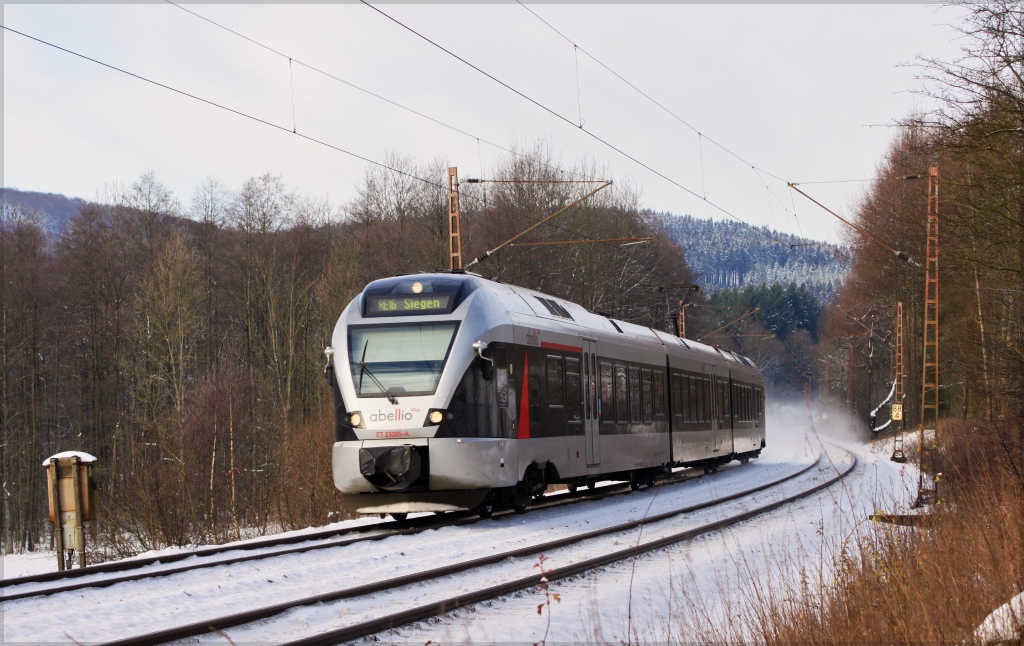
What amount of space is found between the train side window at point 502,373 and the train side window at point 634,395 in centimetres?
580

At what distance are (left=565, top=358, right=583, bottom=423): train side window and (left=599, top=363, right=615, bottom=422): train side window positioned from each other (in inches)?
41.8

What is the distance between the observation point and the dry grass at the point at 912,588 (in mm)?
6031

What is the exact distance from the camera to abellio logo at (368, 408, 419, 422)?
14203mm

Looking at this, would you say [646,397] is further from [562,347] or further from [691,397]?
[562,347]

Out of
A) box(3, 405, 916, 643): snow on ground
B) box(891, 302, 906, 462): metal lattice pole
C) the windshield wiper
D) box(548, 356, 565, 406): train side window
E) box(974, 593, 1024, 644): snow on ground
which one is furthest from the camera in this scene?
box(891, 302, 906, 462): metal lattice pole

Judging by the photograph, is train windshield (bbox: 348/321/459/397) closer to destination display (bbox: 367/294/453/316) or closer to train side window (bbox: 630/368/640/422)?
destination display (bbox: 367/294/453/316)

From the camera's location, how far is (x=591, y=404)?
59.5ft

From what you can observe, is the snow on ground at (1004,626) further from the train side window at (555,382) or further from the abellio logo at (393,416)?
the train side window at (555,382)

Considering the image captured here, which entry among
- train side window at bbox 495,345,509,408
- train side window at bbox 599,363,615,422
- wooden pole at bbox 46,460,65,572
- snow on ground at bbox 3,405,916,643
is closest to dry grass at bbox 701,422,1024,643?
snow on ground at bbox 3,405,916,643

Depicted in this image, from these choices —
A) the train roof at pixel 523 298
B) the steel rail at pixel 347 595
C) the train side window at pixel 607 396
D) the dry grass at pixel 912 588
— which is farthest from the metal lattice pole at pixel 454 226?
the dry grass at pixel 912 588

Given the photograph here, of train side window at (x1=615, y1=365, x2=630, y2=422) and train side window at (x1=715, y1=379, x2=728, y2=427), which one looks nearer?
train side window at (x1=615, y1=365, x2=630, y2=422)

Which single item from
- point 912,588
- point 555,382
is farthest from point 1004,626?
point 555,382

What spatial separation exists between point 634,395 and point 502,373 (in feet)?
20.1

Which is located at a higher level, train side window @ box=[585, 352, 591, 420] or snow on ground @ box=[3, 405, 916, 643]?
train side window @ box=[585, 352, 591, 420]
